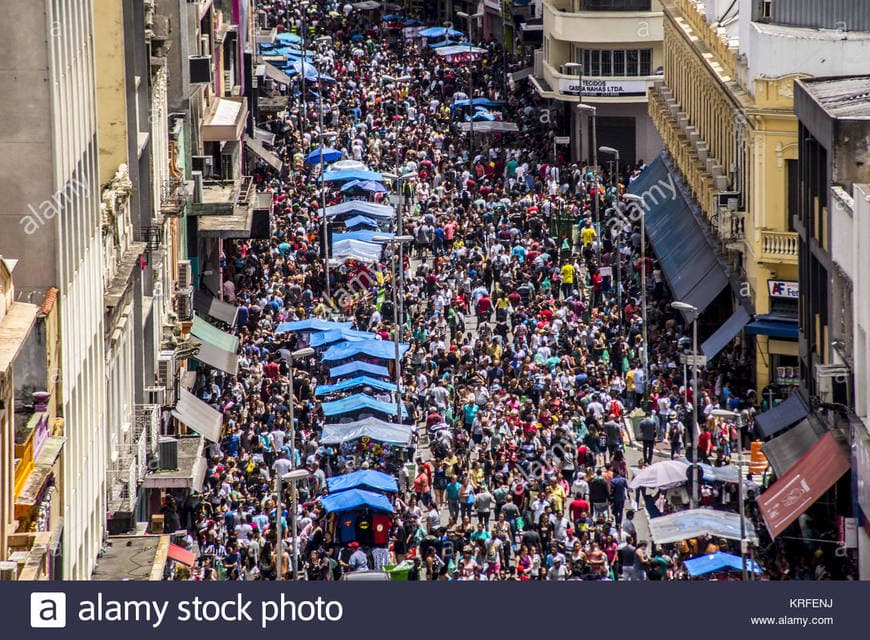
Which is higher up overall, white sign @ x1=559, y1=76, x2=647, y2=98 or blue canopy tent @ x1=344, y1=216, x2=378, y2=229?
white sign @ x1=559, y1=76, x2=647, y2=98

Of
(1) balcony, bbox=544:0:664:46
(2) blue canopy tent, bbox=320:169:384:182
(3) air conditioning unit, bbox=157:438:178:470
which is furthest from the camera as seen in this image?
(1) balcony, bbox=544:0:664:46

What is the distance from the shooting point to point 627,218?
304 feet

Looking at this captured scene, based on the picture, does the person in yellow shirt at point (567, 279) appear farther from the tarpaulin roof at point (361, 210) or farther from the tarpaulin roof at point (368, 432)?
the tarpaulin roof at point (368, 432)

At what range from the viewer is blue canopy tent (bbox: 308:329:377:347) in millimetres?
75500

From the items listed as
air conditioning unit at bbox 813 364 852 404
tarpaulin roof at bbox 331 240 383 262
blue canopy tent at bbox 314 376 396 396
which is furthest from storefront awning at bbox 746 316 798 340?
tarpaulin roof at bbox 331 240 383 262

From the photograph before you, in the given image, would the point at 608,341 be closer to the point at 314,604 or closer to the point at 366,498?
the point at 366,498

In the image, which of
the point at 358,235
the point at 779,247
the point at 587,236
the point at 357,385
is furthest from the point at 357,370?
the point at 587,236

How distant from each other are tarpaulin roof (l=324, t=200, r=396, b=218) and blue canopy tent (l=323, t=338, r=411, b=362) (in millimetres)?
21144

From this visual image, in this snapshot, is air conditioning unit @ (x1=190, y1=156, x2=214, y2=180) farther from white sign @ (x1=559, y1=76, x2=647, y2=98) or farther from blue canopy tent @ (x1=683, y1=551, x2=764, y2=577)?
white sign @ (x1=559, y1=76, x2=647, y2=98)

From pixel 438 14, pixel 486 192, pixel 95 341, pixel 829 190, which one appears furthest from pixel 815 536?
pixel 438 14

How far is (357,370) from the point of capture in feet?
237

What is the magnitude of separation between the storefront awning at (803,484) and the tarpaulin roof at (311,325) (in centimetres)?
2375

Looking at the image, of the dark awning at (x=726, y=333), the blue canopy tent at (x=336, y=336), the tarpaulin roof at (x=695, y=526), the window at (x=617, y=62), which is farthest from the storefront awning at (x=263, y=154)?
the tarpaulin roof at (x=695, y=526)

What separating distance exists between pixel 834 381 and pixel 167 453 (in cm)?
1567
